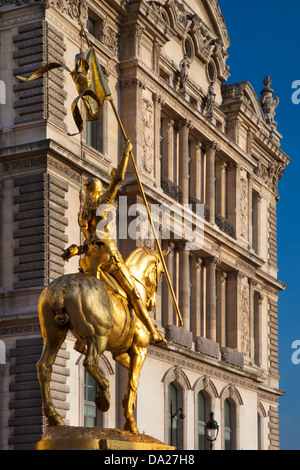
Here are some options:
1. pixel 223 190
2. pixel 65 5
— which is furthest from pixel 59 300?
pixel 223 190

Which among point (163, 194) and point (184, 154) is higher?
point (184, 154)

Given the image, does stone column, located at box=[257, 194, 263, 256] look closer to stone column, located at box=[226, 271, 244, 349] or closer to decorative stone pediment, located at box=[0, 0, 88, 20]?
stone column, located at box=[226, 271, 244, 349]

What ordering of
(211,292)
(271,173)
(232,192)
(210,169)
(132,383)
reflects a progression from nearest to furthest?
(132,383), (211,292), (210,169), (232,192), (271,173)

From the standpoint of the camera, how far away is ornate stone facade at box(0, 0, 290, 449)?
3306cm

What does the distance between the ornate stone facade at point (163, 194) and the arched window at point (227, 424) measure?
0.24 meters

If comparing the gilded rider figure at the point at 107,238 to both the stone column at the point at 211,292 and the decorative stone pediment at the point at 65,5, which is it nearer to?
the decorative stone pediment at the point at 65,5

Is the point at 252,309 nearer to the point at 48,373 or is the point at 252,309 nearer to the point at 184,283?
the point at 184,283

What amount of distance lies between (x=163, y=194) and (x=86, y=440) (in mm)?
25116

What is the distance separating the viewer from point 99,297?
16.5 meters

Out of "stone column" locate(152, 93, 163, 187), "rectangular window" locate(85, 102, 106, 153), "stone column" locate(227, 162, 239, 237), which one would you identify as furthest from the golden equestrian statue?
"stone column" locate(227, 162, 239, 237)

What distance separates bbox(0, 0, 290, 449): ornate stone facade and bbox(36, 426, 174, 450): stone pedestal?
1629 centimetres

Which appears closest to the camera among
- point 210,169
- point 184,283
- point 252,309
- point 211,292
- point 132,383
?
point 132,383

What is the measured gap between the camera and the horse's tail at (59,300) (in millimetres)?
16203

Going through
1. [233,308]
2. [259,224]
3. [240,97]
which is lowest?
[233,308]
